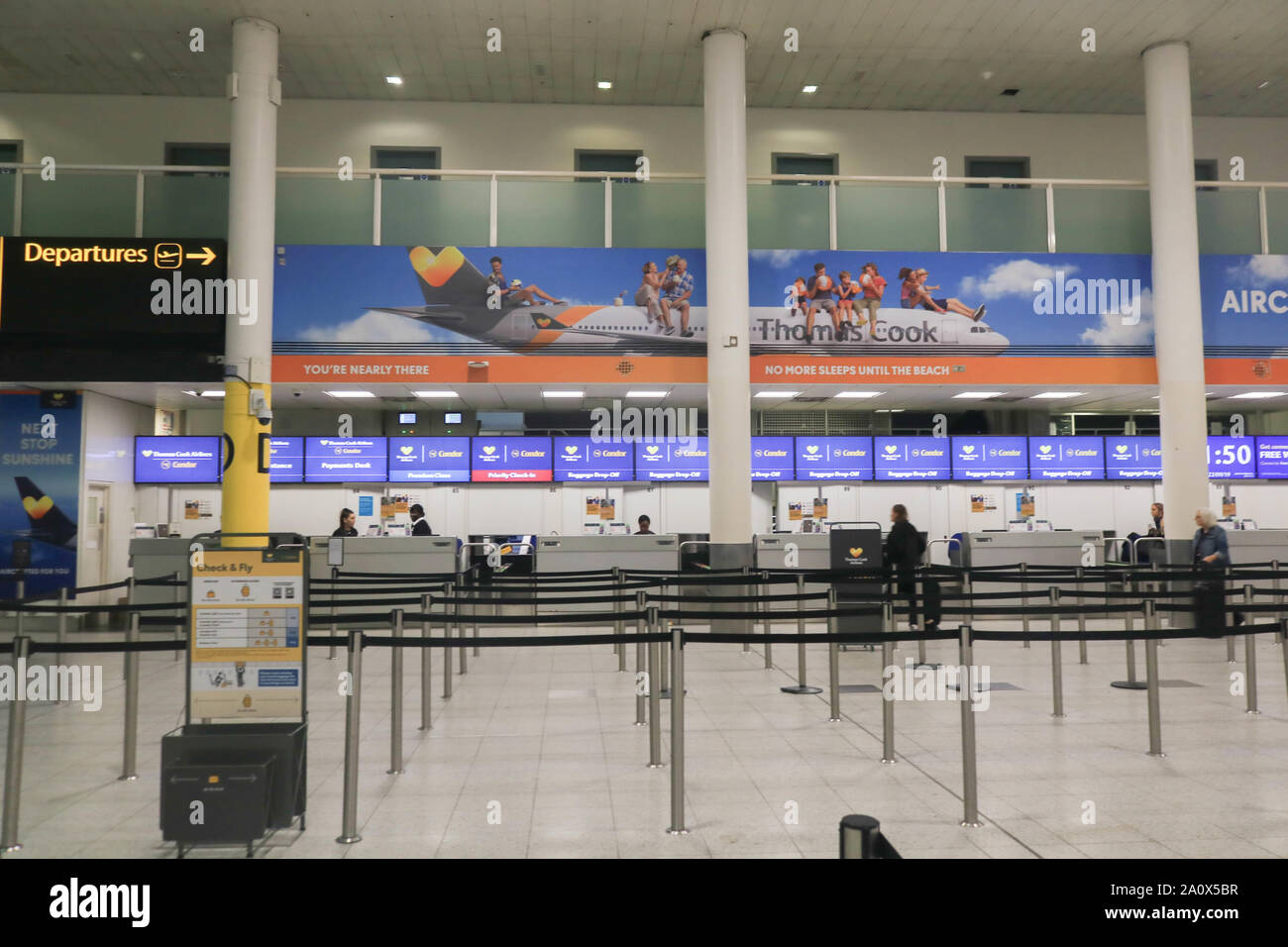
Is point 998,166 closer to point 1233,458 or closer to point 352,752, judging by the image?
point 1233,458

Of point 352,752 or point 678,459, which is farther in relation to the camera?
point 678,459

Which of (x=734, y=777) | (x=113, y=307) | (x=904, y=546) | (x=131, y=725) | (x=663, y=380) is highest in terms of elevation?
(x=113, y=307)

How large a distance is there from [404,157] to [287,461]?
19.2ft

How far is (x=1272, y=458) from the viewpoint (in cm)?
1623

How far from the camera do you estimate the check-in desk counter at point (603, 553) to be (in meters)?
12.9

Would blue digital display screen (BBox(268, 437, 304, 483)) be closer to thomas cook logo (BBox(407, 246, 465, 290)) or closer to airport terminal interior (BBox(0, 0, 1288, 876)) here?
airport terminal interior (BBox(0, 0, 1288, 876))

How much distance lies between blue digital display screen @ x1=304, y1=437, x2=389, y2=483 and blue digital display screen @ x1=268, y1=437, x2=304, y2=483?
0.31 ft

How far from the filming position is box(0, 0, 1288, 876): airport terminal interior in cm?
681

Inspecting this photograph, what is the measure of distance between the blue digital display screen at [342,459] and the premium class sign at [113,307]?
2.92m

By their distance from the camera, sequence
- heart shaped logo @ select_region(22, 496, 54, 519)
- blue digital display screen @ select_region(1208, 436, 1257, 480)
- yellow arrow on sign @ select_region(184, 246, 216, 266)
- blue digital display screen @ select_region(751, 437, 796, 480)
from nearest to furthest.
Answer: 1. yellow arrow on sign @ select_region(184, 246, 216, 266)
2. heart shaped logo @ select_region(22, 496, 54, 519)
3. blue digital display screen @ select_region(751, 437, 796, 480)
4. blue digital display screen @ select_region(1208, 436, 1257, 480)

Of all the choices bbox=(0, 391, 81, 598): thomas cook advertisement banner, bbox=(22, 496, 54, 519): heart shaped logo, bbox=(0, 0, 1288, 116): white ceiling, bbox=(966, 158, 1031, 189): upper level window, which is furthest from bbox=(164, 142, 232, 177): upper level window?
bbox=(966, 158, 1031, 189): upper level window

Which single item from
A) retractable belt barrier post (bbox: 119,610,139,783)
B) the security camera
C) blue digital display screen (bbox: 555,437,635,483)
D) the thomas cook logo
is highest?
the thomas cook logo

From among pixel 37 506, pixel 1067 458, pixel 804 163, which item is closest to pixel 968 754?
pixel 1067 458

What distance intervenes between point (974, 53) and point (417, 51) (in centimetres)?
864
